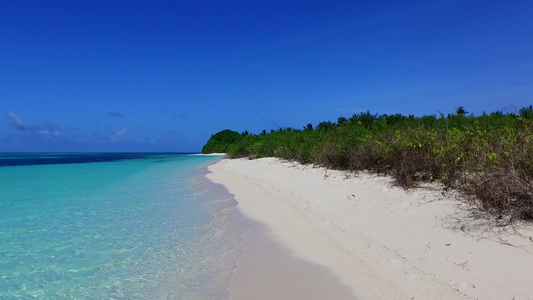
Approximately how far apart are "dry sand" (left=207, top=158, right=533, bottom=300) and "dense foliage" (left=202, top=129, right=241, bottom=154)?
262ft

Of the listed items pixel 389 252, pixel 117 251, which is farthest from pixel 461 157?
pixel 117 251

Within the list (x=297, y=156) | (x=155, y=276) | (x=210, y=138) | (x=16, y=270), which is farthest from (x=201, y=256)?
(x=210, y=138)

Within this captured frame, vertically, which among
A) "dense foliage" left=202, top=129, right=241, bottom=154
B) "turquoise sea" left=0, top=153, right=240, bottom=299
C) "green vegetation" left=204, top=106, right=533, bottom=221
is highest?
"dense foliage" left=202, top=129, right=241, bottom=154

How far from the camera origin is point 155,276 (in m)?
4.35

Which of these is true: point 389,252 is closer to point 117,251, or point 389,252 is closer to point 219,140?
point 117,251

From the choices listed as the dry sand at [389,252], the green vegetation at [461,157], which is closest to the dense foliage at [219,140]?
the green vegetation at [461,157]

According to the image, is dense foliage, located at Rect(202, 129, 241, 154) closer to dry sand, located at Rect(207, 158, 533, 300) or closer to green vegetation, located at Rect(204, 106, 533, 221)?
green vegetation, located at Rect(204, 106, 533, 221)

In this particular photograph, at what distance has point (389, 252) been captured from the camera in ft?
14.9

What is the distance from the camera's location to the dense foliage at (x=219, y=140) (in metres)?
87.2

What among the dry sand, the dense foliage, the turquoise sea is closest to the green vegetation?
the dry sand

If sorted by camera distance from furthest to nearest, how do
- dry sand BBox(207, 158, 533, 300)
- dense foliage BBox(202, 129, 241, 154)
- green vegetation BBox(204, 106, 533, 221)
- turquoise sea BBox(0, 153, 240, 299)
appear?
dense foliage BBox(202, 129, 241, 154) < green vegetation BBox(204, 106, 533, 221) < turquoise sea BBox(0, 153, 240, 299) < dry sand BBox(207, 158, 533, 300)

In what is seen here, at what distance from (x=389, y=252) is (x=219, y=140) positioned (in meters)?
87.4

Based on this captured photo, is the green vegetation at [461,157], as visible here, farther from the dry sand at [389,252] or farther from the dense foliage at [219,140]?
the dense foliage at [219,140]

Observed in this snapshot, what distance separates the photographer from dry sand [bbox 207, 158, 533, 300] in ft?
11.5
